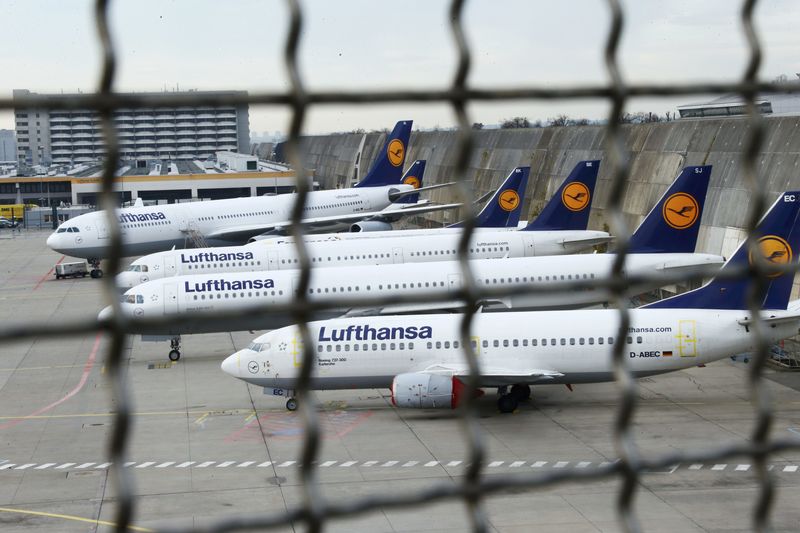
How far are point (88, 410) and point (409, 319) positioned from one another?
927 cm

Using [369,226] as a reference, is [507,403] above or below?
below

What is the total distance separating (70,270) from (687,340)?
4042 cm

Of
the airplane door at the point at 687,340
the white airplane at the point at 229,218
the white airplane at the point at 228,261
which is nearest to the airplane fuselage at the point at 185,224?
the white airplane at the point at 229,218

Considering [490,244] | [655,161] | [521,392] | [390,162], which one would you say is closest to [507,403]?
[521,392]

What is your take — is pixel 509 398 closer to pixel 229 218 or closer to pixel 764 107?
pixel 764 107

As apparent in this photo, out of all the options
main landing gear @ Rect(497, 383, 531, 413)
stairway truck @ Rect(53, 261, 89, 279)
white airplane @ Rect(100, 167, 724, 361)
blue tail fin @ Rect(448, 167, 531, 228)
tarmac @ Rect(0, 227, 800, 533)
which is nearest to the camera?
tarmac @ Rect(0, 227, 800, 533)

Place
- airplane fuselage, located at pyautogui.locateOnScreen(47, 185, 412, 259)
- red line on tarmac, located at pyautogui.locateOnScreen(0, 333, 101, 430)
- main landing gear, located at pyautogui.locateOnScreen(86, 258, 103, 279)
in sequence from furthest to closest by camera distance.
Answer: main landing gear, located at pyautogui.locateOnScreen(86, 258, 103, 279), airplane fuselage, located at pyautogui.locateOnScreen(47, 185, 412, 259), red line on tarmac, located at pyautogui.locateOnScreen(0, 333, 101, 430)

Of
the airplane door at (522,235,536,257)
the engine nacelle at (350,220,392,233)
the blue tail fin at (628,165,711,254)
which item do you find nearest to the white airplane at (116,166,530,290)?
the airplane door at (522,235,536,257)

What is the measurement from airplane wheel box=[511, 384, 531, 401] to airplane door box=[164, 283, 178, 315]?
460 inches

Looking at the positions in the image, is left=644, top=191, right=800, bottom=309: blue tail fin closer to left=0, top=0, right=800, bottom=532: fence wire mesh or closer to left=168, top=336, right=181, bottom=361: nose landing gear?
left=168, top=336, right=181, bottom=361: nose landing gear

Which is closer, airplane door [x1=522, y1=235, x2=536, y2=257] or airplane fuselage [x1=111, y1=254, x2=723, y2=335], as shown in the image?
airplane fuselage [x1=111, y1=254, x2=723, y2=335]

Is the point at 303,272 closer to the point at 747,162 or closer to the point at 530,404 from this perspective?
the point at 747,162

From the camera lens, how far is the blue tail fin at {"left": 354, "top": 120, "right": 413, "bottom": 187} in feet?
202

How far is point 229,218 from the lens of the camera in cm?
5428
